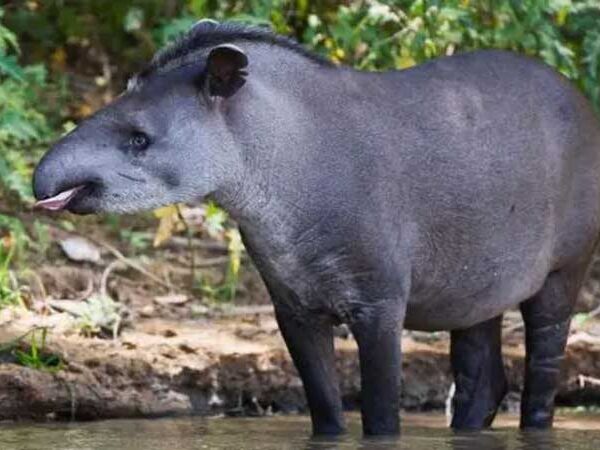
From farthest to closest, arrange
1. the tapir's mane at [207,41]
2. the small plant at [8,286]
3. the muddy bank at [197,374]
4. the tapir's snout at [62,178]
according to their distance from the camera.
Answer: the small plant at [8,286] → the muddy bank at [197,374] → the tapir's mane at [207,41] → the tapir's snout at [62,178]

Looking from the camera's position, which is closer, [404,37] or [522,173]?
[522,173]

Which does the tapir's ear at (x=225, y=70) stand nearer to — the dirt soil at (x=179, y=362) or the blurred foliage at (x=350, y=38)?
the blurred foliage at (x=350, y=38)

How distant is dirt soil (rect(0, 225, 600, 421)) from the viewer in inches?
381

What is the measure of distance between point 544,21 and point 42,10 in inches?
160

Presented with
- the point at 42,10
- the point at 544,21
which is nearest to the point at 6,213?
the point at 42,10

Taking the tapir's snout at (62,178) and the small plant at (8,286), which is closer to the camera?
the tapir's snout at (62,178)

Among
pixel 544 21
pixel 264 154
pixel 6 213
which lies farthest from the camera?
pixel 6 213

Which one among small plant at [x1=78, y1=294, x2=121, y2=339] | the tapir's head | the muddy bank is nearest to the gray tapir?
the tapir's head

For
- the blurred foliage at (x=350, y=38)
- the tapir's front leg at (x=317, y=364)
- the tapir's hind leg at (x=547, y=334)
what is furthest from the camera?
the blurred foliage at (x=350, y=38)

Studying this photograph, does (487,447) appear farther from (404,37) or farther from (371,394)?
(404,37)

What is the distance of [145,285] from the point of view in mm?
11742

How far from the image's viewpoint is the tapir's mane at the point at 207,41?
27.8ft

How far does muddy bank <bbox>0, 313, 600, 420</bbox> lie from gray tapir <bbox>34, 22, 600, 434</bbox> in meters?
0.73

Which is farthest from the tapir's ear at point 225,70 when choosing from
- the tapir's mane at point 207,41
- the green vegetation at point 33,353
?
the green vegetation at point 33,353
